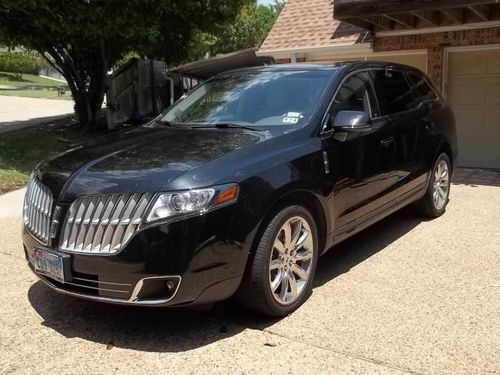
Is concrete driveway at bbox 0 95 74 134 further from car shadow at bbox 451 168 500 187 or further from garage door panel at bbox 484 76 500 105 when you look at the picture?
garage door panel at bbox 484 76 500 105

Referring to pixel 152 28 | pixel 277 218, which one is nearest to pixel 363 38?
pixel 152 28

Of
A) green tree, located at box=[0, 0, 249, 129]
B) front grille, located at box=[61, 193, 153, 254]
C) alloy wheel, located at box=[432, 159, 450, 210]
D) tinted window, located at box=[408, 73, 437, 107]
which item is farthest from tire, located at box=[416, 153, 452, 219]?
green tree, located at box=[0, 0, 249, 129]

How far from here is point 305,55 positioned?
491 inches

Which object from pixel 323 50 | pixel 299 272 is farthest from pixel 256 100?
pixel 323 50

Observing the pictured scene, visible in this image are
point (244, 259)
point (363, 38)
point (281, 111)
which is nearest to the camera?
point (244, 259)

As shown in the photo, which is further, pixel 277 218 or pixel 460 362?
pixel 277 218

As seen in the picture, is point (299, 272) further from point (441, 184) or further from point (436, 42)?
point (436, 42)

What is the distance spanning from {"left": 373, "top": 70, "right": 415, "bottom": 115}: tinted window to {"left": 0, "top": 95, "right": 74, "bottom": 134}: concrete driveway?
11580 millimetres

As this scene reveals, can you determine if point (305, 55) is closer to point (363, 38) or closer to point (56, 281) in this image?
point (363, 38)

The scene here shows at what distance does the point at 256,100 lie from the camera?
16.0ft

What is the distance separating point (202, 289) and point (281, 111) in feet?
5.86

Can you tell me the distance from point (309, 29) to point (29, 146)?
661 centimetres

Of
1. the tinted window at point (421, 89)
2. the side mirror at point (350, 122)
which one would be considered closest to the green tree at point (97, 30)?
the tinted window at point (421, 89)

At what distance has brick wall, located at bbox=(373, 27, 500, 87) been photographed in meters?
10.3
